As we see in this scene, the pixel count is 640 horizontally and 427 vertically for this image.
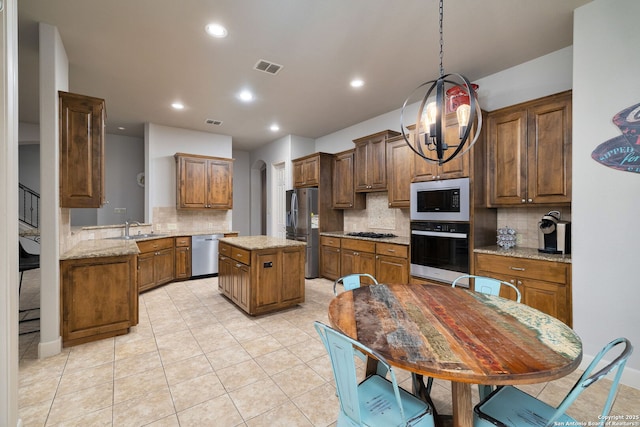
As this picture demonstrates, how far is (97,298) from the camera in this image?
9.18 feet

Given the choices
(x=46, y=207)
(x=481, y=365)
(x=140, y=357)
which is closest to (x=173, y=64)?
(x=46, y=207)

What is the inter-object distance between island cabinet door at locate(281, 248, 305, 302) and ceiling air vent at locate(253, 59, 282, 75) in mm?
2136

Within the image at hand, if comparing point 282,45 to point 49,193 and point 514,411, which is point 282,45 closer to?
point 49,193

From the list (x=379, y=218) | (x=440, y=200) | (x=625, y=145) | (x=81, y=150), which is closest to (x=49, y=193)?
(x=81, y=150)

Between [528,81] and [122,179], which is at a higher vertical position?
[528,81]

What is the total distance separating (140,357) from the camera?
253cm

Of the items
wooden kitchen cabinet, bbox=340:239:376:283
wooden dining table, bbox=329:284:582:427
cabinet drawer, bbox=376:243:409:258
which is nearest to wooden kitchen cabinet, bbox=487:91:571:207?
cabinet drawer, bbox=376:243:409:258

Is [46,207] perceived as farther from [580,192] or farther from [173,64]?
[580,192]

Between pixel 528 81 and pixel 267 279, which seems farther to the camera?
pixel 267 279

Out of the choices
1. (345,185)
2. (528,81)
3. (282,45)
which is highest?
(282,45)

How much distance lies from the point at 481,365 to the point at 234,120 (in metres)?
5.17

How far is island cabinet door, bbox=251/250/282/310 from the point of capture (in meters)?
3.38

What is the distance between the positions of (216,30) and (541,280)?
3718 millimetres

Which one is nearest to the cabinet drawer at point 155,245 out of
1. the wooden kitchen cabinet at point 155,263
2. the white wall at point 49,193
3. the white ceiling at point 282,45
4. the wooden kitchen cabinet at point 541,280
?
the wooden kitchen cabinet at point 155,263
